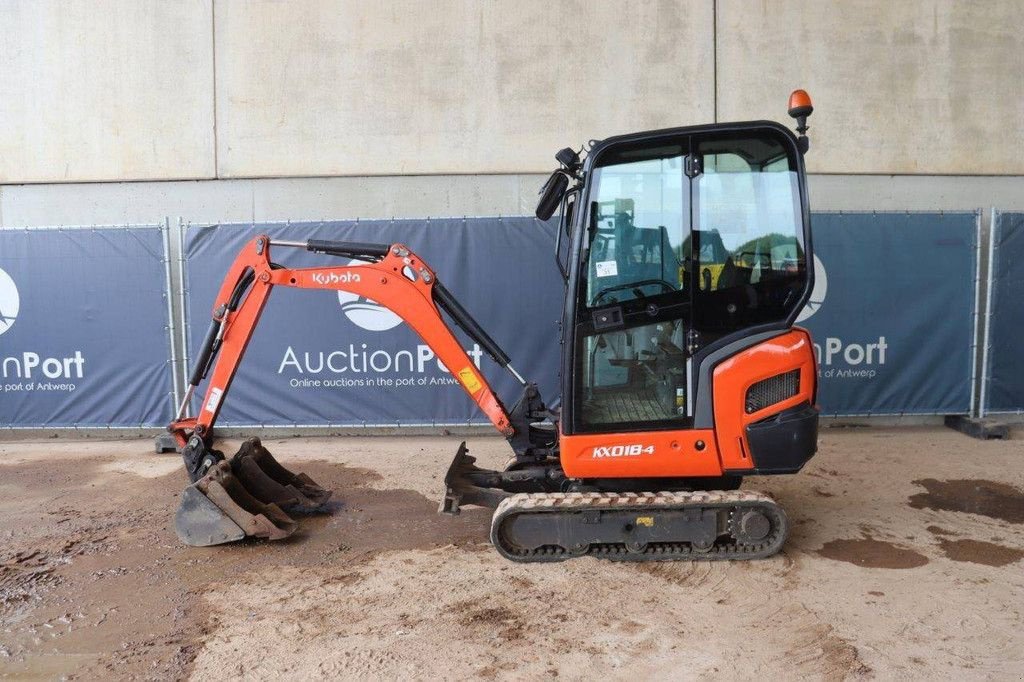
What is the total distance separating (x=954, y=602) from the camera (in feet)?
12.7

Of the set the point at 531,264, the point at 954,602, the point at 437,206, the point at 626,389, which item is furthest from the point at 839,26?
the point at 954,602

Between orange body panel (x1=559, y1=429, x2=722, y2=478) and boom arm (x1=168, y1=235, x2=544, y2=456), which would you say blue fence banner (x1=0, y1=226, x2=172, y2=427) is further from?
orange body panel (x1=559, y1=429, x2=722, y2=478)

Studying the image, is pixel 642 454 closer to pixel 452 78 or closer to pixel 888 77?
pixel 452 78

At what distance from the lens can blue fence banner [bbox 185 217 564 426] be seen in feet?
24.5

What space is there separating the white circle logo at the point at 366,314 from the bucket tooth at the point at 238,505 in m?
2.72

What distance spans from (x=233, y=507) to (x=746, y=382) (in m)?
3.38

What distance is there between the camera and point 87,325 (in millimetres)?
7699

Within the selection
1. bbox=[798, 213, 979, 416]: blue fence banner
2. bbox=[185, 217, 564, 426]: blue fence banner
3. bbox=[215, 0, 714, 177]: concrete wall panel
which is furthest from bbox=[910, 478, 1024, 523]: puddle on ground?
bbox=[215, 0, 714, 177]: concrete wall panel

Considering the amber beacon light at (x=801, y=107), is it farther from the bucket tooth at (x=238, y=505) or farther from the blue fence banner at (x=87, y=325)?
the blue fence banner at (x=87, y=325)

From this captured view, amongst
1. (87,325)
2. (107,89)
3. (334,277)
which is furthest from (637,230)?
(107,89)

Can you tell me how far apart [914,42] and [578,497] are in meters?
6.86

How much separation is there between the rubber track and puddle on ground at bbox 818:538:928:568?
0.50 m

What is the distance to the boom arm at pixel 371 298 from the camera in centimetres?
497

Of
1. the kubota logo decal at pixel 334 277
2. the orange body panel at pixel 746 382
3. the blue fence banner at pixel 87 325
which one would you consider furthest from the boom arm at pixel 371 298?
the blue fence banner at pixel 87 325
